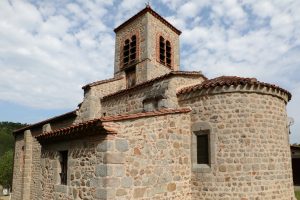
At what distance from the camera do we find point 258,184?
8.73 m

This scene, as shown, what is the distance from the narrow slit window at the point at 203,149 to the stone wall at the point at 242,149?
0.29 metres

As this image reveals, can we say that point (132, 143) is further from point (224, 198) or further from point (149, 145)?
point (224, 198)

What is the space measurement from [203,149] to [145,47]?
971 cm

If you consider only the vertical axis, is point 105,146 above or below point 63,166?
above

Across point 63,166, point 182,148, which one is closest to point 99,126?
point 63,166

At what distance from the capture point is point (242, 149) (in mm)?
8836

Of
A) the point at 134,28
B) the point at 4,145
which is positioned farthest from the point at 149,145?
the point at 4,145

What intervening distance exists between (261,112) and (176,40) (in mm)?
11909

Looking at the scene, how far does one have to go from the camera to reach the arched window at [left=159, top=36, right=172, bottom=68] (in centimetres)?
1858

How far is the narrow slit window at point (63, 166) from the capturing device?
852 centimetres

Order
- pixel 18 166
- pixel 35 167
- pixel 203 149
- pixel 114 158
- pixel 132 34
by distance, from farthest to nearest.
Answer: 1. pixel 18 166
2. pixel 132 34
3. pixel 35 167
4. pixel 203 149
5. pixel 114 158

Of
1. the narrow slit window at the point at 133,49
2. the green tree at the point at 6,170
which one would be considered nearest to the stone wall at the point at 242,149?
the narrow slit window at the point at 133,49

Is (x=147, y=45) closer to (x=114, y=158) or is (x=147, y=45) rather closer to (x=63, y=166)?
(x=63, y=166)

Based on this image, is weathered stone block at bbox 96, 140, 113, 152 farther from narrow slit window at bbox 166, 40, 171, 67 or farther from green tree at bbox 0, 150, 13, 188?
green tree at bbox 0, 150, 13, 188
